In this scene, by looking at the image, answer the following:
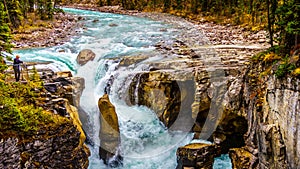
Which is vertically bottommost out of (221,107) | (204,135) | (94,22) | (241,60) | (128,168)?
(128,168)

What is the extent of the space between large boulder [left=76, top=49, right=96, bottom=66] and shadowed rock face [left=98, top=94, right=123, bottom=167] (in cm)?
779

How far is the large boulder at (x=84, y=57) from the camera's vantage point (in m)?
24.7

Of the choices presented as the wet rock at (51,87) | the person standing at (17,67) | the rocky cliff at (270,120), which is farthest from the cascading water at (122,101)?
the person standing at (17,67)

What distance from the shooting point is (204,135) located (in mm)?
18500

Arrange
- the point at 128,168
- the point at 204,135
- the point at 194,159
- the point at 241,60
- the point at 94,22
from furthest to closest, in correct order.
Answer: the point at 94,22 < the point at 241,60 < the point at 204,135 < the point at 128,168 < the point at 194,159

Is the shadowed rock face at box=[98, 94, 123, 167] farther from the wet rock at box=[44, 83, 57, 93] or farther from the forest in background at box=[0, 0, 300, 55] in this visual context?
the forest in background at box=[0, 0, 300, 55]

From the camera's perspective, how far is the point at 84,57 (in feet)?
82.1

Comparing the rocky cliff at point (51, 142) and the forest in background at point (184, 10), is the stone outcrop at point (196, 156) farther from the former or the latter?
the forest in background at point (184, 10)

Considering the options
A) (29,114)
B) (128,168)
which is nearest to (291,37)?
(128,168)

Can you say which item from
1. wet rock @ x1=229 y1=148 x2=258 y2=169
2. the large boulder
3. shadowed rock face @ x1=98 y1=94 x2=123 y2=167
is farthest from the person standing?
wet rock @ x1=229 y1=148 x2=258 y2=169

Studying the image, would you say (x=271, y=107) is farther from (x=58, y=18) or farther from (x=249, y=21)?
(x=58, y=18)

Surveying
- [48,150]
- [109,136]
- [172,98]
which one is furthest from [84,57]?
[48,150]

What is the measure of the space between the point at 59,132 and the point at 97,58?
11.4m

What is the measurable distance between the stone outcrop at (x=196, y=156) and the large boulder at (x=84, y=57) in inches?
454
